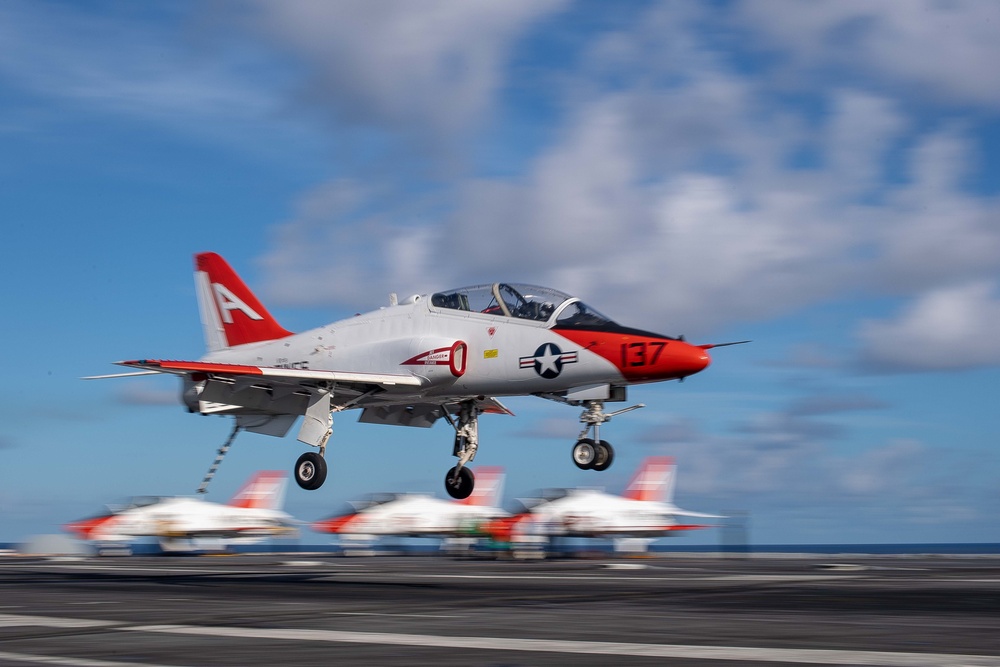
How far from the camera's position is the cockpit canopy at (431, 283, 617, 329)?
24984mm

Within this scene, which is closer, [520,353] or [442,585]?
[442,585]

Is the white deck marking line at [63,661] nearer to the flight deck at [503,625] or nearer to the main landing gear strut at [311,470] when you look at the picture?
the flight deck at [503,625]

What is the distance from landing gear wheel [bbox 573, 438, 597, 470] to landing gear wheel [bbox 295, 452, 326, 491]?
703 cm

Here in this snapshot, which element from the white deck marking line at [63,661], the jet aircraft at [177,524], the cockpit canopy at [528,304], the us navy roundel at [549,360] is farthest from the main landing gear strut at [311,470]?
the jet aircraft at [177,524]

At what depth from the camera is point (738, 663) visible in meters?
9.34

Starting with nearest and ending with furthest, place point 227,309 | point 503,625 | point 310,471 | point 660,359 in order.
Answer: point 503,625, point 660,359, point 310,471, point 227,309

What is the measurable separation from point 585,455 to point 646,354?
9.09 ft

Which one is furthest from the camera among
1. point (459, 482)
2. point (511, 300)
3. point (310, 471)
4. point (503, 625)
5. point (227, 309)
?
point (227, 309)

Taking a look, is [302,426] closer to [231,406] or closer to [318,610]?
[231,406]

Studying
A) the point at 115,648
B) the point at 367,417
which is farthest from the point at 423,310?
the point at 115,648

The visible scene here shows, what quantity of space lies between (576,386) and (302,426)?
7.72 metres

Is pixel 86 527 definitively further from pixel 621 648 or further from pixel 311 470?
pixel 621 648

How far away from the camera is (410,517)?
63.1 m

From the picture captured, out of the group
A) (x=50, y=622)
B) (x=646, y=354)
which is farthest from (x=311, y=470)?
(x=50, y=622)
